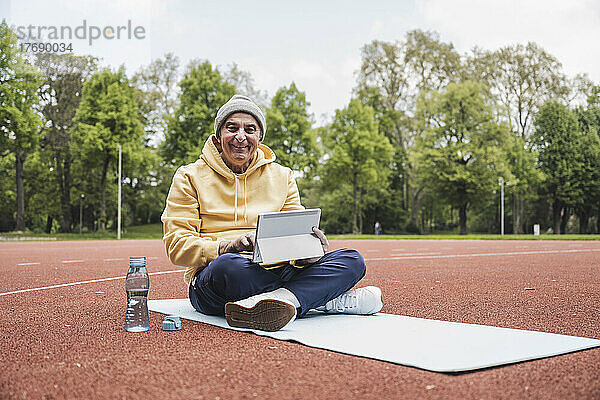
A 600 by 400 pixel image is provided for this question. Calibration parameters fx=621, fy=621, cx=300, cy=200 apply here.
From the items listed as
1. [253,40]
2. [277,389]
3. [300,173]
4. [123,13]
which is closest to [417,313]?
[277,389]

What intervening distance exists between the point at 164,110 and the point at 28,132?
12.6 m

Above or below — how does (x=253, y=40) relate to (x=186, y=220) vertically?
above

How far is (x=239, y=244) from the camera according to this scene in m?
3.75

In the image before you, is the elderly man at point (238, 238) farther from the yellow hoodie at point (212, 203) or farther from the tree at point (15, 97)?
the tree at point (15, 97)

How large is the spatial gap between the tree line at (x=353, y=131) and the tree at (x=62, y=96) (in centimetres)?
8

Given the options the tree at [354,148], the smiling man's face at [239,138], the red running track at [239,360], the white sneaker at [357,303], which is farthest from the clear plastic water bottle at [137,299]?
the tree at [354,148]

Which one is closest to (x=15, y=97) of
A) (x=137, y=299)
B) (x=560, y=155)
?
(x=137, y=299)

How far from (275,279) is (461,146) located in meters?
37.9

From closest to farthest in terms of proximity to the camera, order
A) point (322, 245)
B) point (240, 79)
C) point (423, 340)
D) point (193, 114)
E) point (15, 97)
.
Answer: point (423, 340) < point (322, 245) < point (15, 97) < point (193, 114) < point (240, 79)

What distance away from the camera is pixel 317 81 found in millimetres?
42406

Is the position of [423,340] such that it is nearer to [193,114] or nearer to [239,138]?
[239,138]

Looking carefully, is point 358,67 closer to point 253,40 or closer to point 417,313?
point 253,40

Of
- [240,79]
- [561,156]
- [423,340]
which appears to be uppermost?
[240,79]

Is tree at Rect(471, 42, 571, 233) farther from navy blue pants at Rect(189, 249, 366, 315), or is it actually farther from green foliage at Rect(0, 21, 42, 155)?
navy blue pants at Rect(189, 249, 366, 315)
